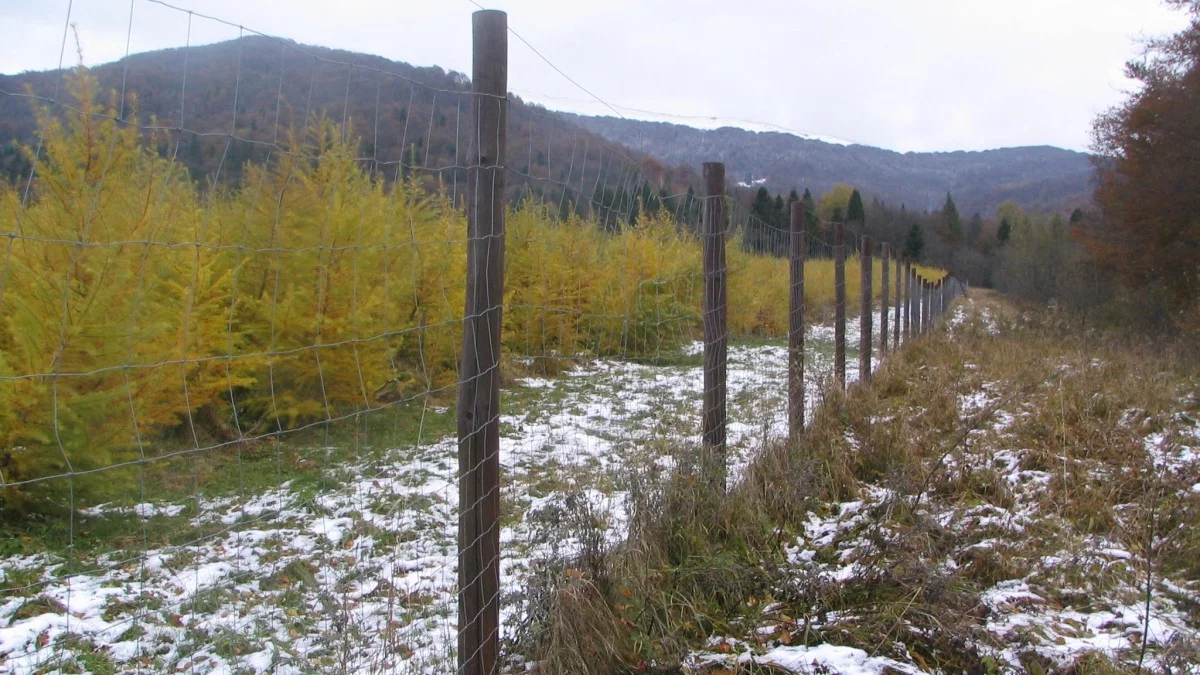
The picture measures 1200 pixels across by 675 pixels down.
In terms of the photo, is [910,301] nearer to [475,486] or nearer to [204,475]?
[204,475]

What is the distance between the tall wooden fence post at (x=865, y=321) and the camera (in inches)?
339

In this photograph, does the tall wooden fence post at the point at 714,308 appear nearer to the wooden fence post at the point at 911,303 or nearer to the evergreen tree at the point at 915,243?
the wooden fence post at the point at 911,303

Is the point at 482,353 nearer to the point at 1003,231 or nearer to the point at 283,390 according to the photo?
the point at 283,390

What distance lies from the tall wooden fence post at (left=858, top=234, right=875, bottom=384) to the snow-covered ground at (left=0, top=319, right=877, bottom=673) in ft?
11.6

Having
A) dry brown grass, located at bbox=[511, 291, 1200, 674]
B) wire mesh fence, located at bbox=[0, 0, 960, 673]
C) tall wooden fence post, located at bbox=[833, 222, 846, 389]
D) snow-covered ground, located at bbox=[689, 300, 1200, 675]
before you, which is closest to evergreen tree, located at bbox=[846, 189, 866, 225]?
tall wooden fence post, located at bbox=[833, 222, 846, 389]

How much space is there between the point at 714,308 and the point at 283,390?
4.87 m

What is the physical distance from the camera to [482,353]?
2.51 meters

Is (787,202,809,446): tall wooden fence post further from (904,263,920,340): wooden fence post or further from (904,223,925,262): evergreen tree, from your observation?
(904,223,925,262): evergreen tree

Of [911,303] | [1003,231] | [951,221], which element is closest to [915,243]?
[1003,231]

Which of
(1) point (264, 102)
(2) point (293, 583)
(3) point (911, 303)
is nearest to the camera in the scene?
(1) point (264, 102)

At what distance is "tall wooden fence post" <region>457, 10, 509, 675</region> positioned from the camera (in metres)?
2.46

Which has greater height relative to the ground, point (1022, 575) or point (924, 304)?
point (924, 304)

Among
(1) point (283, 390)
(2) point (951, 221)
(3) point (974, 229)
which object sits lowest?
(1) point (283, 390)

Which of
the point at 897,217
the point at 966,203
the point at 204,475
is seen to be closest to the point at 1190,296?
the point at 204,475
